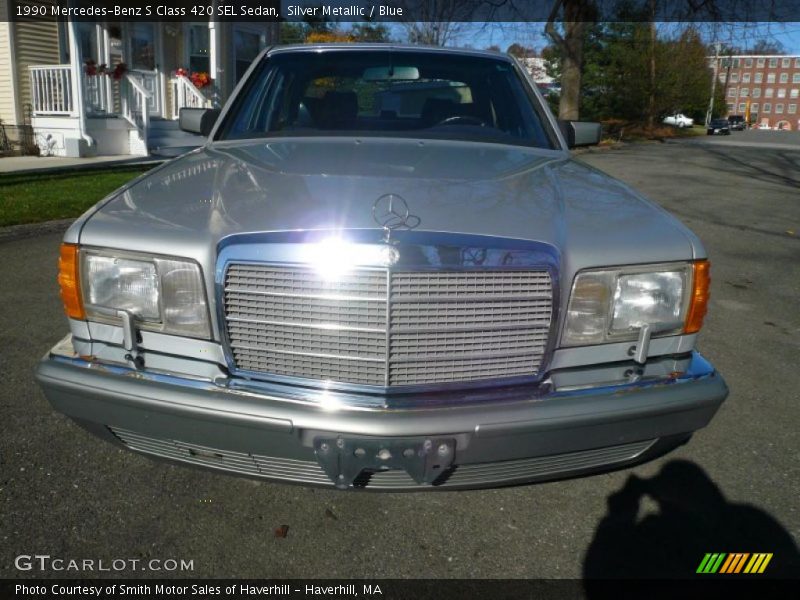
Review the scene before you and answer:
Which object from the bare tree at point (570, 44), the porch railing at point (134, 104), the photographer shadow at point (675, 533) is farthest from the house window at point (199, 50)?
the photographer shadow at point (675, 533)

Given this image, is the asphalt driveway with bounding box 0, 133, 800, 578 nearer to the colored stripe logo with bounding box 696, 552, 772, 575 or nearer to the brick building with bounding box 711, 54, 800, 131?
the colored stripe logo with bounding box 696, 552, 772, 575

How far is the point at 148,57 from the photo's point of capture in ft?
57.5

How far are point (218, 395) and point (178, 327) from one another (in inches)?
10.3

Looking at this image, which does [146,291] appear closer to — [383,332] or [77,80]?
[383,332]

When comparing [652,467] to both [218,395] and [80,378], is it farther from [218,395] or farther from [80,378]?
[80,378]

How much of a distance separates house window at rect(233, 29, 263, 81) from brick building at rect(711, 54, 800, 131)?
388ft

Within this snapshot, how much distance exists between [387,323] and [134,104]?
49.9 feet

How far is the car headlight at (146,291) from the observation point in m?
1.96

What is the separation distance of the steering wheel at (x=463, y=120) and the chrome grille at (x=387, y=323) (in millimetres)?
1680

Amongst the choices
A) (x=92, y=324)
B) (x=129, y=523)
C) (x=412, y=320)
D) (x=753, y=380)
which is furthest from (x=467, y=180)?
(x=753, y=380)

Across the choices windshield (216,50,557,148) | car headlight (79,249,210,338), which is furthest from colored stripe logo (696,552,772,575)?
windshield (216,50,557,148)

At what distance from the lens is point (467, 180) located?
7.59 ft

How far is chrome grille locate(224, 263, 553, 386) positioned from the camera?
6.11ft

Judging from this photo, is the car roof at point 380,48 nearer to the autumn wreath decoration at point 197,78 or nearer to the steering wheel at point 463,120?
the steering wheel at point 463,120
